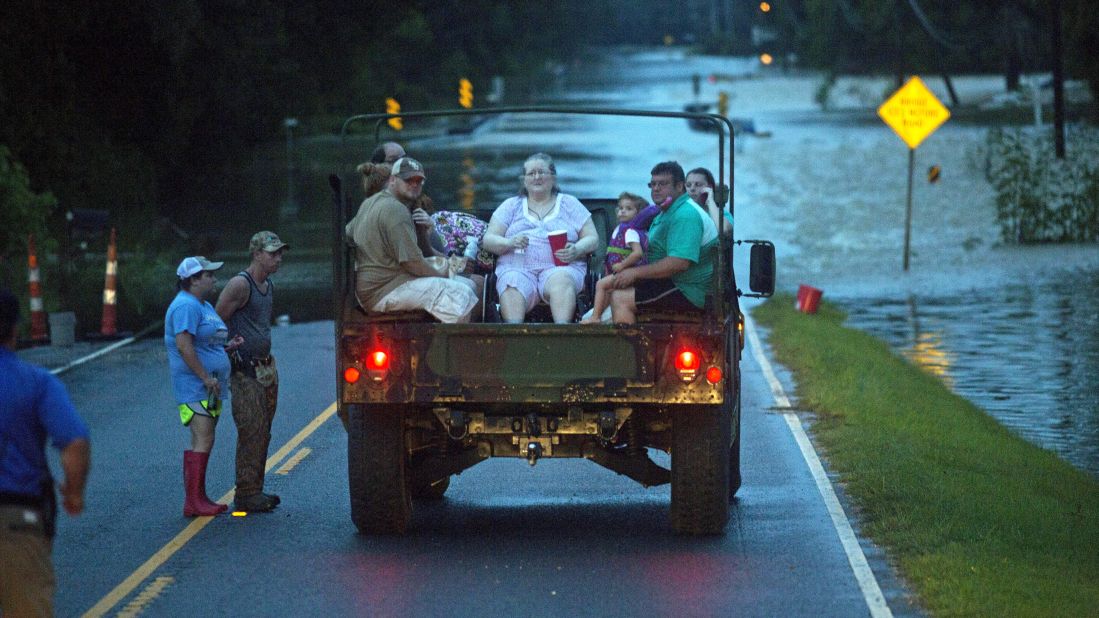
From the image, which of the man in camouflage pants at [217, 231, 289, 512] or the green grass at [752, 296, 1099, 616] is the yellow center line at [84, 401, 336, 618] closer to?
the man in camouflage pants at [217, 231, 289, 512]

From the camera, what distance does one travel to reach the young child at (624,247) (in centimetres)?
1071

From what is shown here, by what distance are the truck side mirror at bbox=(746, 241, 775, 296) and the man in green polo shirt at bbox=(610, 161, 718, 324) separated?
0.37 meters

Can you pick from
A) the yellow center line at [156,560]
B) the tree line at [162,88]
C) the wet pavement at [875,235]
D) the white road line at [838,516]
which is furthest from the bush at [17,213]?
the yellow center line at [156,560]

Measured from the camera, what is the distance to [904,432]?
15797 millimetres

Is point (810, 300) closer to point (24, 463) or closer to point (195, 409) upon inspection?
point (195, 409)

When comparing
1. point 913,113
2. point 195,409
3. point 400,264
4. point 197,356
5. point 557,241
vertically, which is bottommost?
point 195,409

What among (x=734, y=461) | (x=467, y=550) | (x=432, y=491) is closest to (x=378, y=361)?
(x=467, y=550)

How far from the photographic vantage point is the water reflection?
58.5ft

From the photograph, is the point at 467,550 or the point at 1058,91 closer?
the point at 467,550

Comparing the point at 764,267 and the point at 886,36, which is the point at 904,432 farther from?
the point at 886,36

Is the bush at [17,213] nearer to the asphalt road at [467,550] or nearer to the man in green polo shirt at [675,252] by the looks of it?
the asphalt road at [467,550]

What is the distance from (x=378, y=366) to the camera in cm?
1037

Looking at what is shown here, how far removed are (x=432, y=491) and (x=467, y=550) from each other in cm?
176

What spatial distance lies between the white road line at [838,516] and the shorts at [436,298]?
2.61 m
